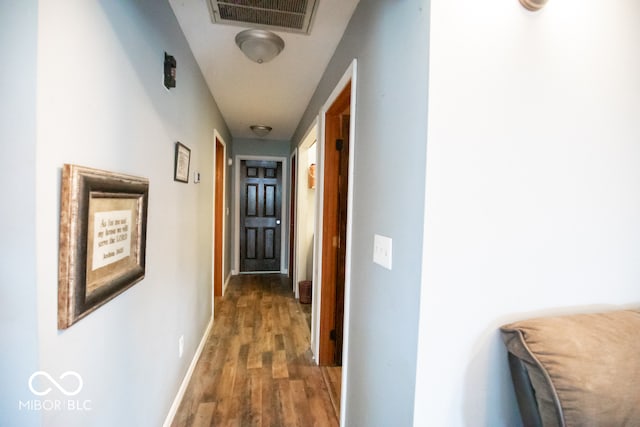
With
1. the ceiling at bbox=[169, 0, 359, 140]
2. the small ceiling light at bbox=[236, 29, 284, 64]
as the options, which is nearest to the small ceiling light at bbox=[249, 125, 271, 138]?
the ceiling at bbox=[169, 0, 359, 140]

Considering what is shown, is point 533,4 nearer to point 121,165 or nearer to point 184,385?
point 121,165

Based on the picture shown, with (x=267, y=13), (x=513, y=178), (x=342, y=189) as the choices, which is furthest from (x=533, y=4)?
(x=342, y=189)

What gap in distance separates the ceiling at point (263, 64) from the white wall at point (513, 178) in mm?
941

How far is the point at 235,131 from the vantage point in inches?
181

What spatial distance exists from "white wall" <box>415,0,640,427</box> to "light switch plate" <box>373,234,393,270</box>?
0.75 feet

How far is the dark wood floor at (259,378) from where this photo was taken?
183cm

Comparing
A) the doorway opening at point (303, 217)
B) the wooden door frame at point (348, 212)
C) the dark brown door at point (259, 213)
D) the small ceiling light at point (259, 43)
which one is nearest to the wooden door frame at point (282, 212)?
the dark brown door at point (259, 213)

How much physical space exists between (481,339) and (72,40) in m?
1.50

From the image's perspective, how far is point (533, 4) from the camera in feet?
3.09

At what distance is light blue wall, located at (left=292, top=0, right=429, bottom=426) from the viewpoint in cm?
95

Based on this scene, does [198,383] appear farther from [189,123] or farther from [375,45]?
[375,45]

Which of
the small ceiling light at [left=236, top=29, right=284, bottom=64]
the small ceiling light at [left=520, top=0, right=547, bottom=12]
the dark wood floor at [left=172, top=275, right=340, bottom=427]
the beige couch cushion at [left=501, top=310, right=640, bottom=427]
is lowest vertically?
the dark wood floor at [left=172, top=275, right=340, bottom=427]

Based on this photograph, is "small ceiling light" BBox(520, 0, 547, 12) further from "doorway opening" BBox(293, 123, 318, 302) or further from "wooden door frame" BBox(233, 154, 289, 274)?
"wooden door frame" BBox(233, 154, 289, 274)

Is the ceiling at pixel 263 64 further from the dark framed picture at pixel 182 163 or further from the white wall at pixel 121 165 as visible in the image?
the dark framed picture at pixel 182 163
